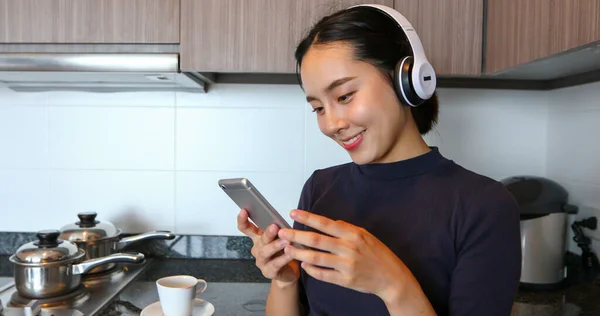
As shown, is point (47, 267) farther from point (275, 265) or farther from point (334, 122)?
point (334, 122)

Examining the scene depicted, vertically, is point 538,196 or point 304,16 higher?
point 304,16

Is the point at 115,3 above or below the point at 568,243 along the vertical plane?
above

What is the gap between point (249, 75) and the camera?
1476 mm

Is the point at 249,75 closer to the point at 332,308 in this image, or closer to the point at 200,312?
the point at 200,312

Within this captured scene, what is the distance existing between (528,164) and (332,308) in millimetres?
955

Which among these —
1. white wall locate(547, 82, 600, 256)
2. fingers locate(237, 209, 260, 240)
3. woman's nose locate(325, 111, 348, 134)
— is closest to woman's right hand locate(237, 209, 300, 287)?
fingers locate(237, 209, 260, 240)

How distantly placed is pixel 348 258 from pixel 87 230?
97 centimetres

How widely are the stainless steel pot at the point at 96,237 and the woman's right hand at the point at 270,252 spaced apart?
61cm

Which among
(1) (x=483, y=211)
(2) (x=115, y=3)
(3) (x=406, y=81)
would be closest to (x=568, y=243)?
(1) (x=483, y=211)

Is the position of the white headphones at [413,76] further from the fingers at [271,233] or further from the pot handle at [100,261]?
the pot handle at [100,261]

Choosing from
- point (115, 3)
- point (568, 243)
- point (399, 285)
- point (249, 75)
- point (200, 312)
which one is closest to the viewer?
point (399, 285)

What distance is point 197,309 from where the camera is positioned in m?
1.09

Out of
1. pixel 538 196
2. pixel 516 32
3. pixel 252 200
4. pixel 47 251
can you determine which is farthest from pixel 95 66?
pixel 538 196

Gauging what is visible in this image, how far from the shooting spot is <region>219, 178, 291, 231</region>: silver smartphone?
0.67 meters
